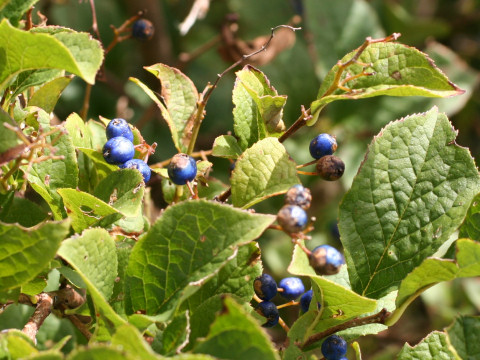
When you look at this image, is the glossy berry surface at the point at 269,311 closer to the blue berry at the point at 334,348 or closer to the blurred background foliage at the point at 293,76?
the blue berry at the point at 334,348

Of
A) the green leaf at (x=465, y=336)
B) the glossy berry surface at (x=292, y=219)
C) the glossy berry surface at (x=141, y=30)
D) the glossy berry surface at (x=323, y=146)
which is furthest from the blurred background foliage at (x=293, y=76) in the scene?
the green leaf at (x=465, y=336)

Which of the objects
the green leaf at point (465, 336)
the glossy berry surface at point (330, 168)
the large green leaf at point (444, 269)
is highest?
the glossy berry surface at point (330, 168)

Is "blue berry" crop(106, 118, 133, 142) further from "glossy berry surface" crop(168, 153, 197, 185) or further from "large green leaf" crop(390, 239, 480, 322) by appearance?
"large green leaf" crop(390, 239, 480, 322)

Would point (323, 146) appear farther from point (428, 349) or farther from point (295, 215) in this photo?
point (428, 349)

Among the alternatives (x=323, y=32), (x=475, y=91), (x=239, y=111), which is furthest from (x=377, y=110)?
(x=239, y=111)

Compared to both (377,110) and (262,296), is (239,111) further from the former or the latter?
(377,110)

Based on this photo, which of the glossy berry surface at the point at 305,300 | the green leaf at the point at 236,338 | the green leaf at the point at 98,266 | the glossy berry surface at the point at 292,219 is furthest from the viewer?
the glossy berry surface at the point at 305,300

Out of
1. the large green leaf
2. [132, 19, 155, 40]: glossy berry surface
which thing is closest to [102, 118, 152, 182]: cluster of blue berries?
the large green leaf
